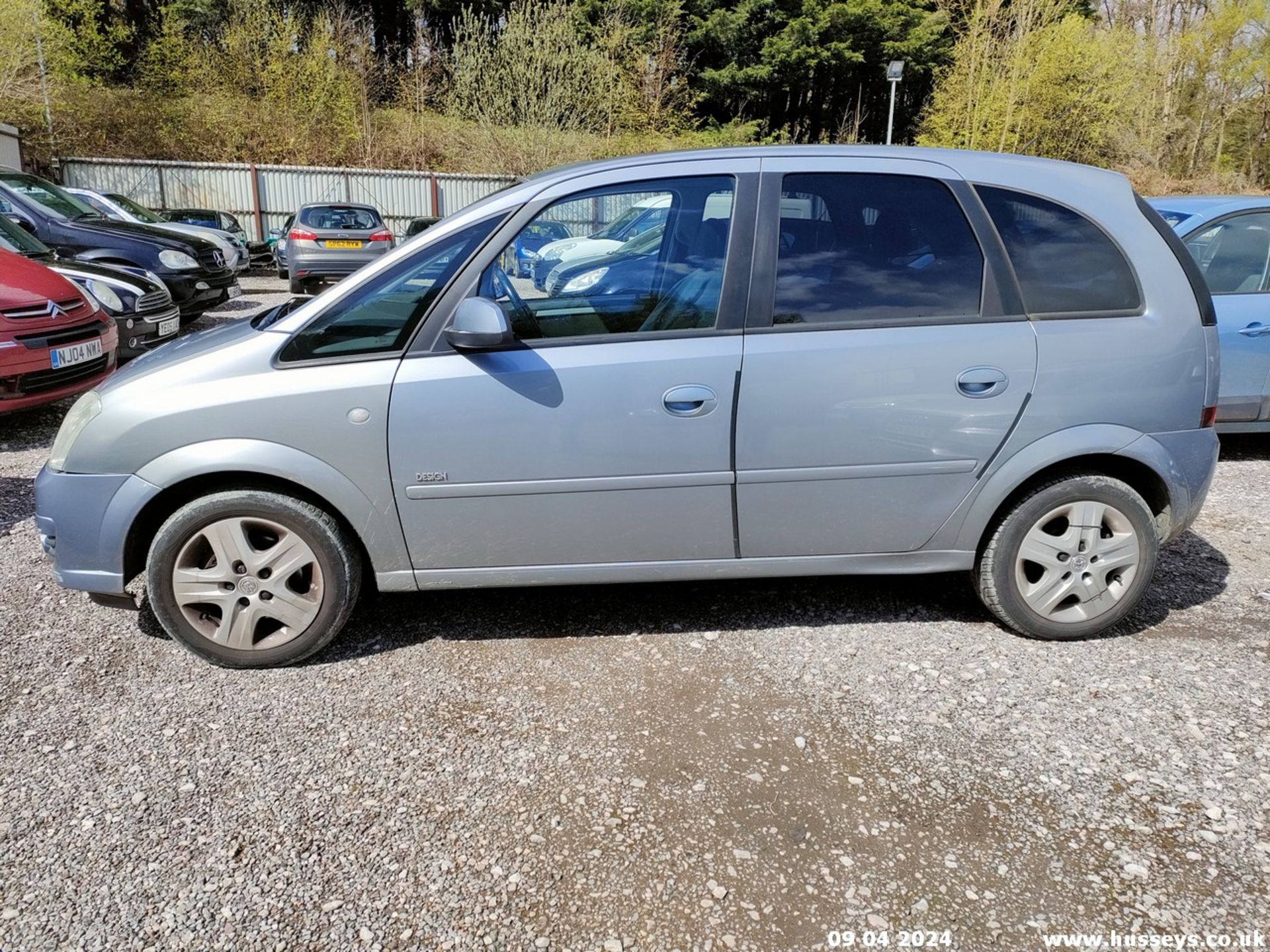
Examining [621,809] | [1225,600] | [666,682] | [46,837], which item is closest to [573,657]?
[666,682]

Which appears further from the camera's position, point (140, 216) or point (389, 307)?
point (140, 216)

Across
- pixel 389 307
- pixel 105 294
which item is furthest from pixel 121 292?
pixel 389 307

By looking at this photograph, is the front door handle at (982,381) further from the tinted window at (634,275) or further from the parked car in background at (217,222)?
the parked car in background at (217,222)

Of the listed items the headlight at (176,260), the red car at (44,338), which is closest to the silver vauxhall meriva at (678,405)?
the red car at (44,338)

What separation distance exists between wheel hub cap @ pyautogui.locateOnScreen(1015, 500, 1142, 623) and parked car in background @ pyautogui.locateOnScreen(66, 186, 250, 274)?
13.0 meters

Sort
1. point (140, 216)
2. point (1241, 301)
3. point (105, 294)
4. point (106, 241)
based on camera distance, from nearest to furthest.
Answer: point (1241, 301), point (105, 294), point (106, 241), point (140, 216)

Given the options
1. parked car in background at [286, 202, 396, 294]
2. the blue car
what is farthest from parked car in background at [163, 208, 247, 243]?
the blue car

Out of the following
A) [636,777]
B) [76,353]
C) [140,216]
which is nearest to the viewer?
[636,777]

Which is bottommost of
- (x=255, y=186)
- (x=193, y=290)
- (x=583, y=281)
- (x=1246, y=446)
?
(x=1246, y=446)

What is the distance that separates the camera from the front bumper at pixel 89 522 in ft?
10.2

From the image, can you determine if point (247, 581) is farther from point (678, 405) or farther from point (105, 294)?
point (105, 294)

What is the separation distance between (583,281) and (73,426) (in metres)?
1.93

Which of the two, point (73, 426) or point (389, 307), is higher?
point (389, 307)

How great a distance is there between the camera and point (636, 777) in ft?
8.84
